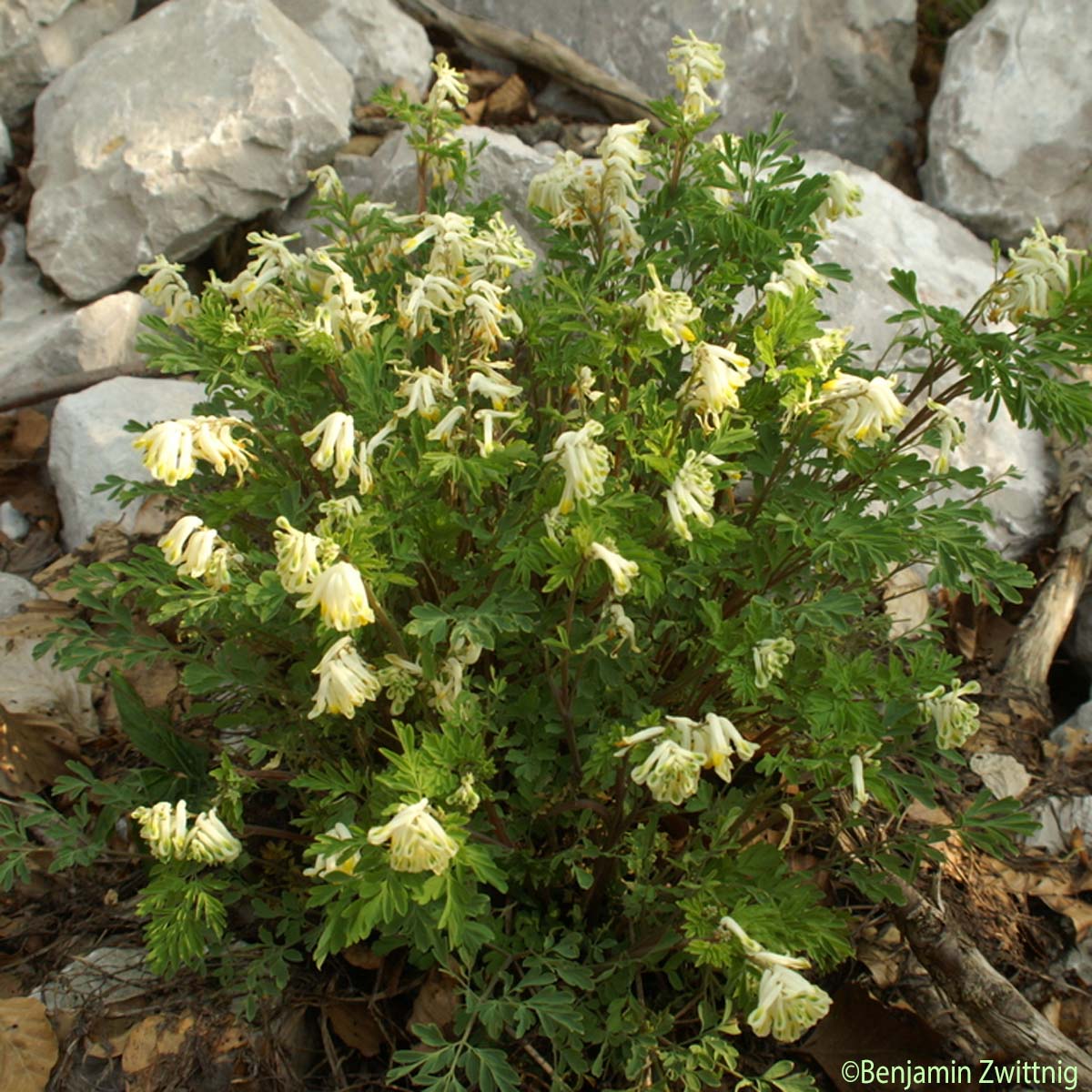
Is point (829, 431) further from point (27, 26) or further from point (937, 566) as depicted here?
point (27, 26)

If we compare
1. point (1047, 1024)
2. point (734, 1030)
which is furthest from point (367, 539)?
point (1047, 1024)

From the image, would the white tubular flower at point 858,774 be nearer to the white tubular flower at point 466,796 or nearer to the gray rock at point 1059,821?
the white tubular flower at point 466,796

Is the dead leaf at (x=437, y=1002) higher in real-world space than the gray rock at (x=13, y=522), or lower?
higher

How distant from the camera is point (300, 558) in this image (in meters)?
1.93

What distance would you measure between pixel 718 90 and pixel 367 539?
3.95 metres

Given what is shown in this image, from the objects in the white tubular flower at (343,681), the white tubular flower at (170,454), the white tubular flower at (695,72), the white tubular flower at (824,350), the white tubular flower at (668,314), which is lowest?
the white tubular flower at (343,681)

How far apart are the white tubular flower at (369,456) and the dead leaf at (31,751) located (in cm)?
172

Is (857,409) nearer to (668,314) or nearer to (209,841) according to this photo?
(668,314)

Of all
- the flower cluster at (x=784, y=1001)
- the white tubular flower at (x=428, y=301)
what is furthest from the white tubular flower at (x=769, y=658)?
the white tubular flower at (x=428, y=301)

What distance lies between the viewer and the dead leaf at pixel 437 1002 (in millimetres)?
2740

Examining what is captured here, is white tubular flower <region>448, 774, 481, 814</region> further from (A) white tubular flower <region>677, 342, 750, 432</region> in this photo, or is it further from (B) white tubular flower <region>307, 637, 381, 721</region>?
(A) white tubular flower <region>677, 342, 750, 432</region>

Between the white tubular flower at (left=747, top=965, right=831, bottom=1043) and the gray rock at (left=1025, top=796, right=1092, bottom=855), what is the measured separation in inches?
70.8

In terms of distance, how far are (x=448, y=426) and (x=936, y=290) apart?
303 cm

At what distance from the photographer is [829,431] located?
235 centimetres
